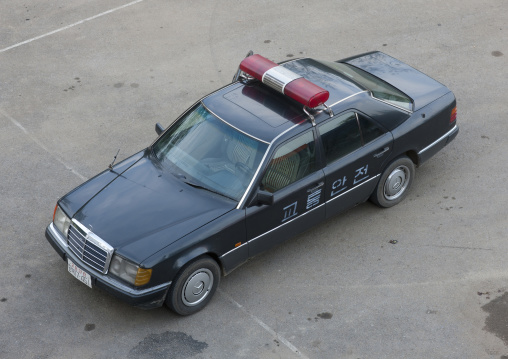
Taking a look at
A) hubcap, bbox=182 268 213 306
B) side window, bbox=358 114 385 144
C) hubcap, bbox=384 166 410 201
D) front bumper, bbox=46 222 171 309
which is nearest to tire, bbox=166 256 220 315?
hubcap, bbox=182 268 213 306

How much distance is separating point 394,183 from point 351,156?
95 centimetres

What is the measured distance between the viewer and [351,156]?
7715 millimetres

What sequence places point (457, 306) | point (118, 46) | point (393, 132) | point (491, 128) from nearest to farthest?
point (457, 306), point (393, 132), point (491, 128), point (118, 46)

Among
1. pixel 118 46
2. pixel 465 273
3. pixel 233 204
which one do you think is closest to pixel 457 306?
pixel 465 273

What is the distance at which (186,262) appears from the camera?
666cm

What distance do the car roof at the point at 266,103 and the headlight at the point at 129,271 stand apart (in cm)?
173

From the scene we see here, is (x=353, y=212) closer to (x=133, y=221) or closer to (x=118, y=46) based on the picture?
(x=133, y=221)

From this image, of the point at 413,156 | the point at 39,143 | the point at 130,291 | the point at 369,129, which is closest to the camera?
the point at 130,291

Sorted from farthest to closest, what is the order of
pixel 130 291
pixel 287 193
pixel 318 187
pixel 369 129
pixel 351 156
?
pixel 369 129 → pixel 351 156 → pixel 318 187 → pixel 287 193 → pixel 130 291

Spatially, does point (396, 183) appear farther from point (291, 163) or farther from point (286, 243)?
point (291, 163)

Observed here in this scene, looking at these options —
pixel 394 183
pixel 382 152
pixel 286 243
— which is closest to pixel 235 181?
pixel 286 243

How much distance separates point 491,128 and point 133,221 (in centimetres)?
524

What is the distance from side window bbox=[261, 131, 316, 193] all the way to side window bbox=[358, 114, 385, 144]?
72 centimetres

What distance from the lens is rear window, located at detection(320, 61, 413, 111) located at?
816 cm
